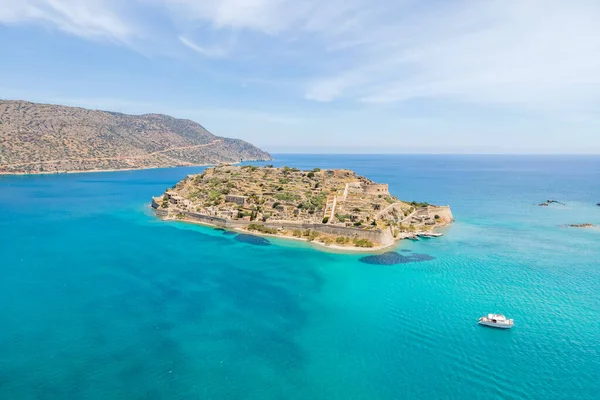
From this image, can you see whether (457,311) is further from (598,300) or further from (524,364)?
(598,300)

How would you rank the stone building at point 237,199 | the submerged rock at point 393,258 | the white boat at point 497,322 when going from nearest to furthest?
1. the white boat at point 497,322
2. the submerged rock at point 393,258
3. the stone building at point 237,199

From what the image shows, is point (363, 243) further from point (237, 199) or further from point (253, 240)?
point (237, 199)

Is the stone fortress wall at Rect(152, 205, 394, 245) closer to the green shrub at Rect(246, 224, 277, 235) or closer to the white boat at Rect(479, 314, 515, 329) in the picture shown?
the green shrub at Rect(246, 224, 277, 235)

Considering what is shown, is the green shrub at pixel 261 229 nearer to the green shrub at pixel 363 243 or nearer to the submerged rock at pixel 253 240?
the submerged rock at pixel 253 240


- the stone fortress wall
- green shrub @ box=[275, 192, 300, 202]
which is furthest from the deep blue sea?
green shrub @ box=[275, 192, 300, 202]

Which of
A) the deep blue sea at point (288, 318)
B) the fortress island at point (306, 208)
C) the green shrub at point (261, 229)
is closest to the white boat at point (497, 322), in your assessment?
the deep blue sea at point (288, 318)

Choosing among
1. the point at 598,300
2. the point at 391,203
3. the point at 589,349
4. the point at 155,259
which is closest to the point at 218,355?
the point at 155,259
